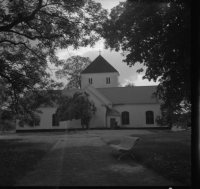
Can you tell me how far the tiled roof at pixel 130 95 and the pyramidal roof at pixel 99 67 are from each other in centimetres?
778

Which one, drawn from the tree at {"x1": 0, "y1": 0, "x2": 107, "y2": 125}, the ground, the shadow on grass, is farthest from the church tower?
the ground

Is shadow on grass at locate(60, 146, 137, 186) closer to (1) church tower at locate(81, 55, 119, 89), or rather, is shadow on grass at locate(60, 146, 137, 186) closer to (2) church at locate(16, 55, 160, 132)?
(2) church at locate(16, 55, 160, 132)

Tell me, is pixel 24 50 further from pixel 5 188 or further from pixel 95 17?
pixel 5 188

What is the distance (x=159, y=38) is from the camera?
1112 centimetres

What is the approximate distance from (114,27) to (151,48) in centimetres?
260

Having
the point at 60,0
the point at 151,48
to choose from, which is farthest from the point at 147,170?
the point at 60,0

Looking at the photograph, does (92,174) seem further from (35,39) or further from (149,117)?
(149,117)

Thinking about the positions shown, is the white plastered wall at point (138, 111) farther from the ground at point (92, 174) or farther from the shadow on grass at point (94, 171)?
the ground at point (92, 174)

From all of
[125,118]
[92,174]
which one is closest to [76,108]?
[125,118]

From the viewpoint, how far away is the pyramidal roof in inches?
2005

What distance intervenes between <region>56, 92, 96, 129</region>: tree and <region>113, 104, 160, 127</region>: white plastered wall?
22.1 feet

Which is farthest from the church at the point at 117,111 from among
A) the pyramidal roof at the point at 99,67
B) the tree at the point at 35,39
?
the tree at the point at 35,39

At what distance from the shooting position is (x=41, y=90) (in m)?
18.2

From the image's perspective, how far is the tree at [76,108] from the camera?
34406mm
